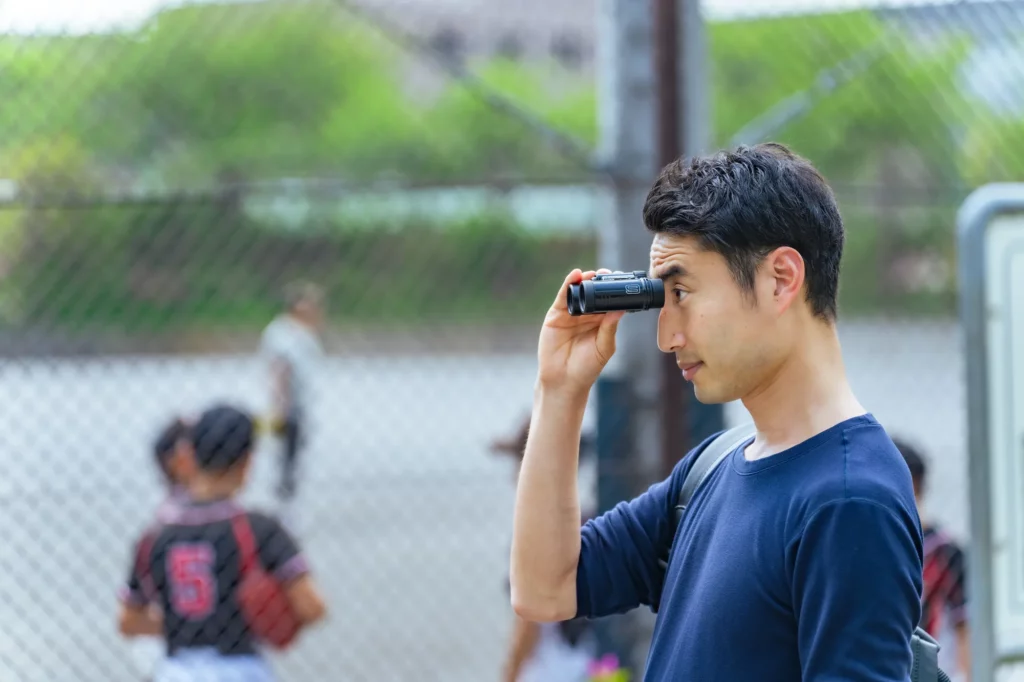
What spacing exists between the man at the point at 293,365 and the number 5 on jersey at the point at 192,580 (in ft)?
14.7

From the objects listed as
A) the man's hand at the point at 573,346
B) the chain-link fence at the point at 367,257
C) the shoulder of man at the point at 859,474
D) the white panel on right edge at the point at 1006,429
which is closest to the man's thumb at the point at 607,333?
the man's hand at the point at 573,346

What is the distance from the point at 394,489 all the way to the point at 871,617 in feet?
25.5

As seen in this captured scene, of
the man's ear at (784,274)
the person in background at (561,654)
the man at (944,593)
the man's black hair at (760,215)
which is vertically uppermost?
the man's black hair at (760,215)

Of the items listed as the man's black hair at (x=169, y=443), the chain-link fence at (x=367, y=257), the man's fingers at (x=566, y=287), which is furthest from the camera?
the chain-link fence at (x=367, y=257)

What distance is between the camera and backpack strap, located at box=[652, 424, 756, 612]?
1.60 metres

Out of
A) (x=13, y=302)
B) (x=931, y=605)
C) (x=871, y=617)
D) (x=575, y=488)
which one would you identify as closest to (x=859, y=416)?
(x=871, y=617)

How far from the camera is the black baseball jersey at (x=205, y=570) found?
3.12m

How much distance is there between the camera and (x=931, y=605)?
Result: 312 centimetres

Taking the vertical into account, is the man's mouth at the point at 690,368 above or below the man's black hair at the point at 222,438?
above

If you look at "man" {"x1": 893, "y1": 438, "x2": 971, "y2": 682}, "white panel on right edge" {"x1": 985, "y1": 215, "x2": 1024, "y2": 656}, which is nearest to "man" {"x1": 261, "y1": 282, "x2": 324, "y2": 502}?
"man" {"x1": 893, "y1": 438, "x2": 971, "y2": 682}

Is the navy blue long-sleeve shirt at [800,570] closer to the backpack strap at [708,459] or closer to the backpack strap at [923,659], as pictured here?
the backpack strap at [708,459]

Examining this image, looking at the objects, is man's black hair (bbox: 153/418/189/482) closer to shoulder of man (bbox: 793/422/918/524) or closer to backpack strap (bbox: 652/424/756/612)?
backpack strap (bbox: 652/424/756/612)

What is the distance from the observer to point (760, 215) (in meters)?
1.41

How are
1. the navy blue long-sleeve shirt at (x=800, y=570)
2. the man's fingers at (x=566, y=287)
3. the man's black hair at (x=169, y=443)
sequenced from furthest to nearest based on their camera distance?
the man's black hair at (x=169, y=443) → the man's fingers at (x=566, y=287) → the navy blue long-sleeve shirt at (x=800, y=570)
